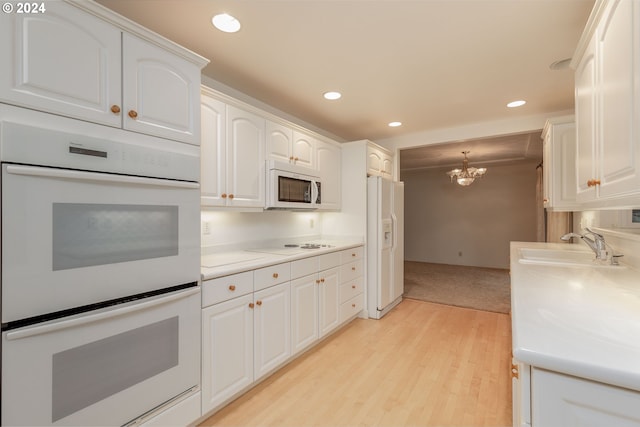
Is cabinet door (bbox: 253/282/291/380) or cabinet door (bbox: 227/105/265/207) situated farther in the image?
cabinet door (bbox: 227/105/265/207)

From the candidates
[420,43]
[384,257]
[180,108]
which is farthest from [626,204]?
[384,257]

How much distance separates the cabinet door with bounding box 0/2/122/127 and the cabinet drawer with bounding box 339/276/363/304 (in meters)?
2.48

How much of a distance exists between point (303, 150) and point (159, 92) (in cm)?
164

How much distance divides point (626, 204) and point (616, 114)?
0.35 m

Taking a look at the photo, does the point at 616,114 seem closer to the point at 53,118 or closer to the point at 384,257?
the point at 53,118

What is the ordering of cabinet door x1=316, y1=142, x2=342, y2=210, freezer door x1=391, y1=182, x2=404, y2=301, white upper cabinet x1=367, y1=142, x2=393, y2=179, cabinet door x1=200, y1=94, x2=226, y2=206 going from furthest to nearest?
freezer door x1=391, y1=182, x2=404, y2=301 < white upper cabinet x1=367, y1=142, x2=393, y2=179 < cabinet door x1=316, y1=142, x2=342, y2=210 < cabinet door x1=200, y1=94, x2=226, y2=206

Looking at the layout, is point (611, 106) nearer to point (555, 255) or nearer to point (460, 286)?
point (555, 255)

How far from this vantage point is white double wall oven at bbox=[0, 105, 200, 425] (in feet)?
3.40

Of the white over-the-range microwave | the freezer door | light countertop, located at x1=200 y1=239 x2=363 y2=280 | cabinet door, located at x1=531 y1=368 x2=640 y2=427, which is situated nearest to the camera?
cabinet door, located at x1=531 y1=368 x2=640 y2=427

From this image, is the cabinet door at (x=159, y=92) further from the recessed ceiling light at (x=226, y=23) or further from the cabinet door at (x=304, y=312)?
the cabinet door at (x=304, y=312)

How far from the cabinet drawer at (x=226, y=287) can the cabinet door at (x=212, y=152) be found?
0.57 metres

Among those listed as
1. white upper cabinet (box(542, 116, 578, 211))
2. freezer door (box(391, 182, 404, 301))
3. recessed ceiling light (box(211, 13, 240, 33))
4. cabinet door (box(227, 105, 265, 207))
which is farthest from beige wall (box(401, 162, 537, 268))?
recessed ceiling light (box(211, 13, 240, 33))

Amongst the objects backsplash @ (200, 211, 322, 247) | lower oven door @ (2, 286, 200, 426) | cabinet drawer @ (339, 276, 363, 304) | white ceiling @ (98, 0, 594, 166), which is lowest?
cabinet drawer @ (339, 276, 363, 304)

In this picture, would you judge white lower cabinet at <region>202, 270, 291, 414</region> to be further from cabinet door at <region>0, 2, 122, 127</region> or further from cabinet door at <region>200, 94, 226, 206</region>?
cabinet door at <region>0, 2, 122, 127</region>
